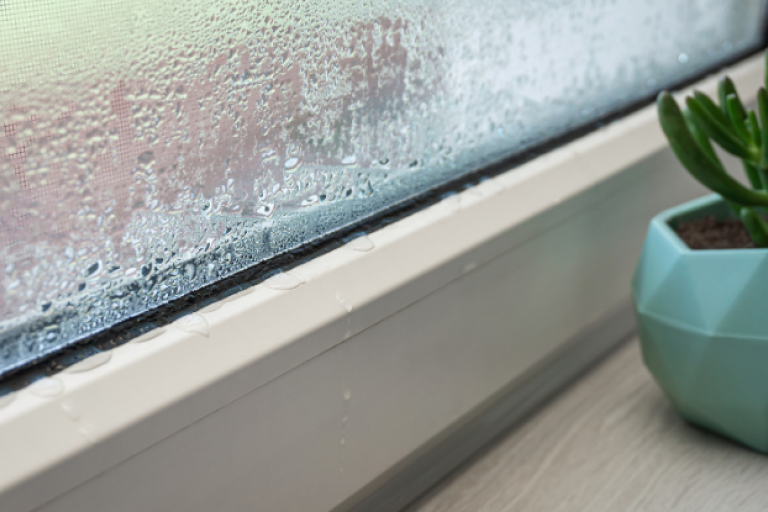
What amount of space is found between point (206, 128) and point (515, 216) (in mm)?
196

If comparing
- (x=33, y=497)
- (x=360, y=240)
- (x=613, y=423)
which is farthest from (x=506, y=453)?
(x=33, y=497)

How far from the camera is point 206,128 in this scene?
0.94ft

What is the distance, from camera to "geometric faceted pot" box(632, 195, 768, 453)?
35 centimetres

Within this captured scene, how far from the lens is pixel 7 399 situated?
235 millimetres

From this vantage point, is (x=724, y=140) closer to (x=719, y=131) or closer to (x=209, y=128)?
(x=719, y=131)

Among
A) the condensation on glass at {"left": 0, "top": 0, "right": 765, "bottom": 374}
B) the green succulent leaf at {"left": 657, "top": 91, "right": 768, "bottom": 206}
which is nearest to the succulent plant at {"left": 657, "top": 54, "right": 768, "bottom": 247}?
the green succulent leaf at {"left": 657, "top": 91, "right": 768, "bottom": 206}

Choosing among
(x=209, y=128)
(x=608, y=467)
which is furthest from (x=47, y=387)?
(x=608, y=467)

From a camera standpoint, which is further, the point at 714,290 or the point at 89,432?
the point at 714,290

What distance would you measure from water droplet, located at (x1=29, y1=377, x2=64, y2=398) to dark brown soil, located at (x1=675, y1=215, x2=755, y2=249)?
36cm

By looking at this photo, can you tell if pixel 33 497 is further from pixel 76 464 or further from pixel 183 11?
pixel 183 11

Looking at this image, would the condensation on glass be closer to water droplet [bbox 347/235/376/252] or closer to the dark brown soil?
water droplet [bbox 347/235/376/252]

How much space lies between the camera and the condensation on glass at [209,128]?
9.6 inches

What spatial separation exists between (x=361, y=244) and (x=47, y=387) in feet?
0.53

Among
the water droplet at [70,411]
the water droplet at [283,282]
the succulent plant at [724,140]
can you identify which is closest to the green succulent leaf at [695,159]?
the succulent plant at [724,140]
